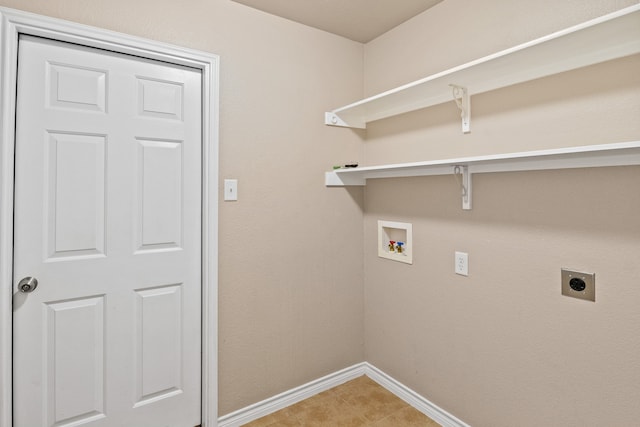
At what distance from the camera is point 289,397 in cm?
212

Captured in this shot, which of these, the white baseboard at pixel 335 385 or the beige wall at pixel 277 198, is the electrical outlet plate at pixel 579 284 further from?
the beige wall at pixel 277 198

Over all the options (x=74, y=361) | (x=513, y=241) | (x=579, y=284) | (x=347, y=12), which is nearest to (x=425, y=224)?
(x=513, y=241)

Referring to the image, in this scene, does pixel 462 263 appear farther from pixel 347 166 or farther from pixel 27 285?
pixel 27 285

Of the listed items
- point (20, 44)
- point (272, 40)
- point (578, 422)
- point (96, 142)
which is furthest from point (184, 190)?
point (578, 422)

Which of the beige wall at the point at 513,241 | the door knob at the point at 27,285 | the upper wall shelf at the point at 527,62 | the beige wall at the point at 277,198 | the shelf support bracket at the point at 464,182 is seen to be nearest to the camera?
the upper wall shelf at the point at 527,62

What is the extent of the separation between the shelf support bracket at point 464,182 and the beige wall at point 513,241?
39 mm

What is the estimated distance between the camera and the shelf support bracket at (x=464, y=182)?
173 centimetres

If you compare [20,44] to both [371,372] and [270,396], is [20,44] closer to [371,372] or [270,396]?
[270,396]

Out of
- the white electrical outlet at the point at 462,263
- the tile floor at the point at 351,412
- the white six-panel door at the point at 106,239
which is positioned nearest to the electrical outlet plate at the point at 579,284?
the white electrical outlet at the point at 462,263

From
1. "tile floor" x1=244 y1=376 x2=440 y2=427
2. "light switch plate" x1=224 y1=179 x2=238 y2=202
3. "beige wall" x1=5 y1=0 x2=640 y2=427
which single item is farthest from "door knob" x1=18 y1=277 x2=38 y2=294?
"tile floor" x1=244 y1=376 x2=440 y2=427

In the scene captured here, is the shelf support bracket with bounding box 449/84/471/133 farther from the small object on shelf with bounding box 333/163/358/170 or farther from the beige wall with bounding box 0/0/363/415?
the beige wall with bounding box 0/0/363/415

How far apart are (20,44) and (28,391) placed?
1504 millimetres

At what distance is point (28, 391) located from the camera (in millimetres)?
1481

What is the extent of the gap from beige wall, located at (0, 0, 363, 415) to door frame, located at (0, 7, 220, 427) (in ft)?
0.22
